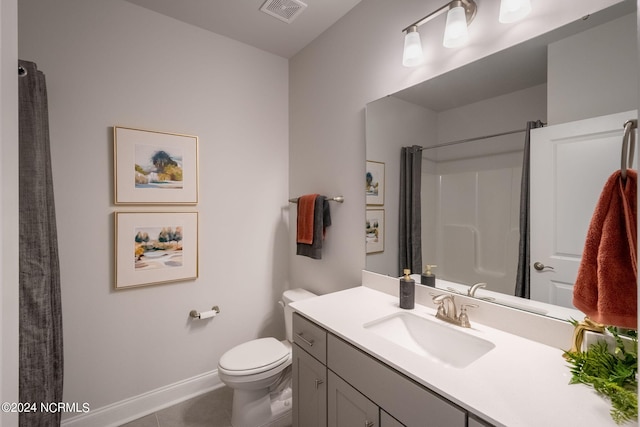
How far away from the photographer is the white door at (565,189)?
2.92 ft

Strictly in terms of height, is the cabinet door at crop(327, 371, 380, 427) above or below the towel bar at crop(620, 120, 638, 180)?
below

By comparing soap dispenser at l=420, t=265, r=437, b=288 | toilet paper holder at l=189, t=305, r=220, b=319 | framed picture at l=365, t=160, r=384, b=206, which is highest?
framed picture at l=365, t=160, r=384, b=206

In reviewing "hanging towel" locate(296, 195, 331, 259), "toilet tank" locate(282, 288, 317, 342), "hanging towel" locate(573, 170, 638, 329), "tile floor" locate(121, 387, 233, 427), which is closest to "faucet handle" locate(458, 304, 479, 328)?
"hanging towel" locate(573, 170, 638, 329)

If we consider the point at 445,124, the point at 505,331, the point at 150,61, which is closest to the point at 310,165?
the point at 445,124

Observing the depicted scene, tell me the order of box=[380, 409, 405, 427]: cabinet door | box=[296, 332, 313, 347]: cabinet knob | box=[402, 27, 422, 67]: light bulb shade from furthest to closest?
box=[402, 27, 422, 67]: light bulb shade
box=[296, 332, 313, 347]: cabinet knob
box=[380, 409, 405, 427]: cabinet door

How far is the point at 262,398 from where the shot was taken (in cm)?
173

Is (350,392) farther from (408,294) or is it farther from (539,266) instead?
(539,266)

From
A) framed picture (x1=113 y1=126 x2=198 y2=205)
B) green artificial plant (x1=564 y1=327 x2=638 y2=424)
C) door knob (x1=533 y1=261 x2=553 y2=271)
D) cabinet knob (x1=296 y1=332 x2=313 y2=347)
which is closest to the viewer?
green artificial plant (x1=564 y1=327 x2=638 y2=424)

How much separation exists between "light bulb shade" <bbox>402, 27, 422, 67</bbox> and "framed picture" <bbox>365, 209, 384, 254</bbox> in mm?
770

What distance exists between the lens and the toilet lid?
1.59m

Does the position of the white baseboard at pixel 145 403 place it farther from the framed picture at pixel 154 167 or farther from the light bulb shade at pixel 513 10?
the light bulb shade at pixel 513 10

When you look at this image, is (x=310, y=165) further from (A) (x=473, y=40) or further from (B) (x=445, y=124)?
(A) (x=473, y=40)

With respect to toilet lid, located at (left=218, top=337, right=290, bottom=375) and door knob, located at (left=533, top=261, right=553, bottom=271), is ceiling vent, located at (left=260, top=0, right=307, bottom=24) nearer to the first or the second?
door knob, located at (left=533, top=261, right=553, bottom=271)

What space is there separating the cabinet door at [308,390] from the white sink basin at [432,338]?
299 millimetres
